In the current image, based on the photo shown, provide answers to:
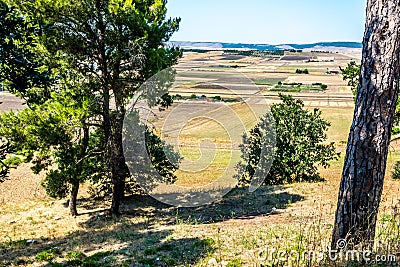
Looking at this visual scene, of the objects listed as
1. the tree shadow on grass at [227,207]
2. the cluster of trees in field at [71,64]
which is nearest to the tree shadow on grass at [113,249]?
the tree shadow on grass at [227,207]

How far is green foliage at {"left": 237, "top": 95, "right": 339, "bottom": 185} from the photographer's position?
18.1 m

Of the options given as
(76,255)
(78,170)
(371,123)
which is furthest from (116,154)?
(371,123)

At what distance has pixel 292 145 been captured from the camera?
18.3m

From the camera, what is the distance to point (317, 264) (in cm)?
A: 488

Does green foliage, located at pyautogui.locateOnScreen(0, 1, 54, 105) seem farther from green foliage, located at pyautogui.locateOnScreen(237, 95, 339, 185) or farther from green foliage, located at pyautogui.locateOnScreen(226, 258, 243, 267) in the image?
green foliage, located at pyautogui.locateOnScreen(237, 95, 339, 185)

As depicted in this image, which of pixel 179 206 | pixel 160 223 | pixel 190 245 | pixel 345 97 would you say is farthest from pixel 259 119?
pixel 345 97

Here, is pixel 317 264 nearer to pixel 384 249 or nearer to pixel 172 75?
pixel 384 249

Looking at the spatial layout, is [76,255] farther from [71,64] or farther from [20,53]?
[20,53]

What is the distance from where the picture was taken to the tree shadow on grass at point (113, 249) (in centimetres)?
712

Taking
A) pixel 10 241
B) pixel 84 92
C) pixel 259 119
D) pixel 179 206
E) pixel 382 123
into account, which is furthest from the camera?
pixel 259 119

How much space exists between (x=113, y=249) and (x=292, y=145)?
39.3ft

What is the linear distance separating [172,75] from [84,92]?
315 centimetres

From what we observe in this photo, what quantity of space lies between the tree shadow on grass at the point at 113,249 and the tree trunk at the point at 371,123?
2.97 meters

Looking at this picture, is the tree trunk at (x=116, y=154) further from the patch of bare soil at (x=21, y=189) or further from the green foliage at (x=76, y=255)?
the patch of bare soil at (x=21, y=189)
